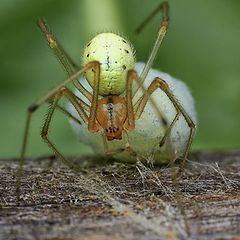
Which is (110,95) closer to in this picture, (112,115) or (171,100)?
(112,115)

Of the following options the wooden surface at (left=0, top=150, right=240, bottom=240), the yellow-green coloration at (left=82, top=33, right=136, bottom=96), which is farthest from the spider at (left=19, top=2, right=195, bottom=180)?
the wooden surface at (left=0, top=150, right=240, bottom=240)

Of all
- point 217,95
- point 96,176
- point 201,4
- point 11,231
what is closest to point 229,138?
point 217,95

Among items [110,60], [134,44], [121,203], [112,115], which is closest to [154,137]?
[112,115]

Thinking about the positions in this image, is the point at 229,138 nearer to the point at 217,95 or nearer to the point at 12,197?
the point at 217,95

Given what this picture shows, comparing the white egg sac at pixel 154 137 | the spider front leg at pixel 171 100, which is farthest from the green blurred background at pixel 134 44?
the spider front leg at pixel 171 100

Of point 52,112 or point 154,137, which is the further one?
point 154,137

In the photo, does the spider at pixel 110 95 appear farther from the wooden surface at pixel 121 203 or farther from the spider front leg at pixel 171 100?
the wooden surface at pixel 121 203
